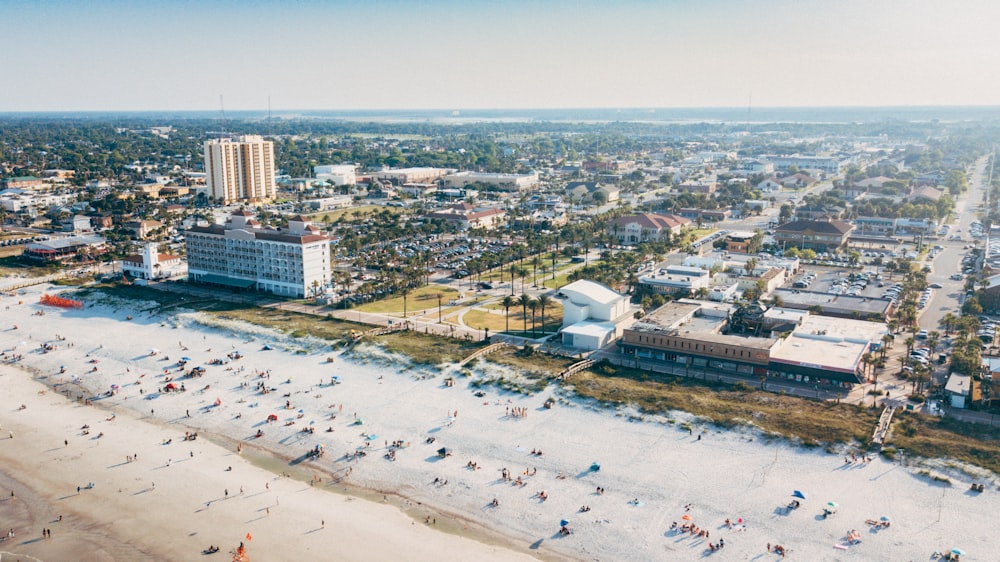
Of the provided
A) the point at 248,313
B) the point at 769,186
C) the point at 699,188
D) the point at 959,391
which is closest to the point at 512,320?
the point at 248,313

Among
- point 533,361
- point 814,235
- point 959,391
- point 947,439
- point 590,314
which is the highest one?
point 814,235

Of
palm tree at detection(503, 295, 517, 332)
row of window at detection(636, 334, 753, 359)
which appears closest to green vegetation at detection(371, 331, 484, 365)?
palm tree at detection(503, 295, 517, 332)

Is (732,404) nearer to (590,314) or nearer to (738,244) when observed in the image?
(590,314)

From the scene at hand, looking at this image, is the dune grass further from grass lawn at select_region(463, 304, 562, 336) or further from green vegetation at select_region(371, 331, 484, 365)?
grass lawn at select_region(463, 304, 562, 336)

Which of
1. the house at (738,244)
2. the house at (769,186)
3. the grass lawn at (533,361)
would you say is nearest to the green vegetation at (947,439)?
the grass lawn at (533,361)

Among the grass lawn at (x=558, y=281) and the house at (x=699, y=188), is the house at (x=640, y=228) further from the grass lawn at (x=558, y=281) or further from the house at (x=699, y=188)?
the house at (x=699, y=188)

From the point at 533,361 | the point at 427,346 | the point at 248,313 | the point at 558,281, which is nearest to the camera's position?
the point at 533,361

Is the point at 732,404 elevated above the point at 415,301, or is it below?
below
